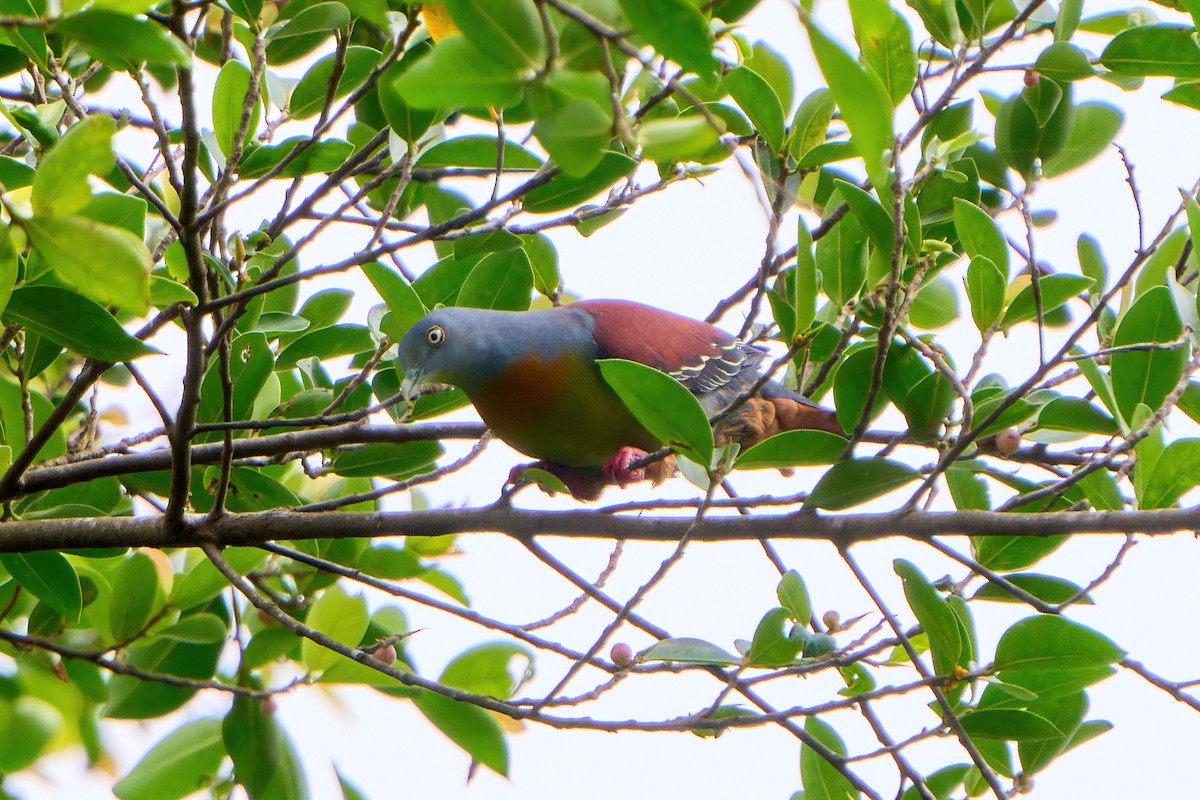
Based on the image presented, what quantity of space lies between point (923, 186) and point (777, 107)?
0.67 m

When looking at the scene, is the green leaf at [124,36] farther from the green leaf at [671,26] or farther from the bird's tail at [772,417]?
the bird's tail at [772,417]

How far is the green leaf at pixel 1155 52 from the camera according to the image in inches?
107

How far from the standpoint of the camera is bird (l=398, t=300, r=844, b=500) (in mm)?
3330

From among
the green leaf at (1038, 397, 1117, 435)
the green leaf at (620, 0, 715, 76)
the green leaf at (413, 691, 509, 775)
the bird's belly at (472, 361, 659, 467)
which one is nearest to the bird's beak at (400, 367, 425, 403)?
the bird's belly at (472, 361, 659, 467)

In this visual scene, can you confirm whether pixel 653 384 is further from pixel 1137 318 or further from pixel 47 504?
pixel 47 504

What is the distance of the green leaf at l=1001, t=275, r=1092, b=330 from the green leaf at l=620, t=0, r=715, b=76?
1.49 m

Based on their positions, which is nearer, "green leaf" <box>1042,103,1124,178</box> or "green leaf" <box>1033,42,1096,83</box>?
"green leaf" <box>1033,42,1096,83</box>

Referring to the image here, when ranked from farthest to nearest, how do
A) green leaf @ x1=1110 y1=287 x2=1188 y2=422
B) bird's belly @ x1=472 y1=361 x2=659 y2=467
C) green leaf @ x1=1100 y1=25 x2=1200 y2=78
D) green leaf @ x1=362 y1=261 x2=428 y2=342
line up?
bird's belly @ x1=472 y1=361 x2=659 y2=467, green leaf @ x1=362 y1=261 x2=428 y2=342, green leaf @ x1=1100 y1=25 x2=1200 y2=78, green leaf @ x1=1110 y1=287 x2=1188 y2=422

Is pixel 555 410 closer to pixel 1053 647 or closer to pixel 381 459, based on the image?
pixel 381 459

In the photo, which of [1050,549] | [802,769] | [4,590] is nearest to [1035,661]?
[1050,549]

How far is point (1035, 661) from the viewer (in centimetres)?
256

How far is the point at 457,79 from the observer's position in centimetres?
145

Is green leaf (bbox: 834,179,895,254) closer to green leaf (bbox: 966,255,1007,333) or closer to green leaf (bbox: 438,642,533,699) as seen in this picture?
green leaf (bbox: 966,255,1007,333)

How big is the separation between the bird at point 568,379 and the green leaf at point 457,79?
170 cm
